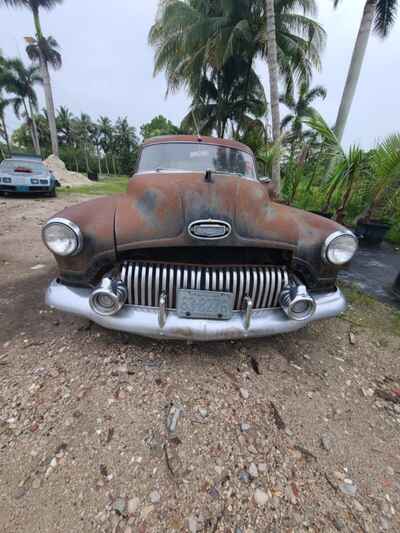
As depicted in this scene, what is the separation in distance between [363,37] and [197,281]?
9921 millimetres

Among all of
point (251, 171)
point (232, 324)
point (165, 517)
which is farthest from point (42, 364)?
point (251, 171)

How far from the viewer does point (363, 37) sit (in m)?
7.01

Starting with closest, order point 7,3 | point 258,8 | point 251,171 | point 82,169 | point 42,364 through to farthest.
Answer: point 42,364 < point 251,171 < point 258,8 < point 7,3 < point 82,169

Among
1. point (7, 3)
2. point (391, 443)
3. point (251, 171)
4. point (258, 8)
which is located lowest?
point (391, 443)

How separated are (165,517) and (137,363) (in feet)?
3.03

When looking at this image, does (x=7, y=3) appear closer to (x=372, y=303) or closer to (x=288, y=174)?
(x=288, y=174)

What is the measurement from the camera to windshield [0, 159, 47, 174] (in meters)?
8.81

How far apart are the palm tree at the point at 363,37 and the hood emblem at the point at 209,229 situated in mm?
8526

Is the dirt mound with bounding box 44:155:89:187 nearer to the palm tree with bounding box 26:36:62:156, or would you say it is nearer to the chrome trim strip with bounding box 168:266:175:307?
the palm tree with bounding box 26:36:62:156

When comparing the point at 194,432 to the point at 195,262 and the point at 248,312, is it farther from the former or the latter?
the point at 195,262

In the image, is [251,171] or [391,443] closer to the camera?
[391,443]

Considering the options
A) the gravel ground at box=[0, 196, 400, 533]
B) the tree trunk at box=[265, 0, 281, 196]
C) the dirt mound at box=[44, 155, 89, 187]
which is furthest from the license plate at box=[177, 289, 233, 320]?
the dirt mound at box=[44, 155, 89, 187]

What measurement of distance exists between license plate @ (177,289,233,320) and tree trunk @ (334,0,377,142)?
879 centimetres

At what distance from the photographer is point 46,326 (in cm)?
229
